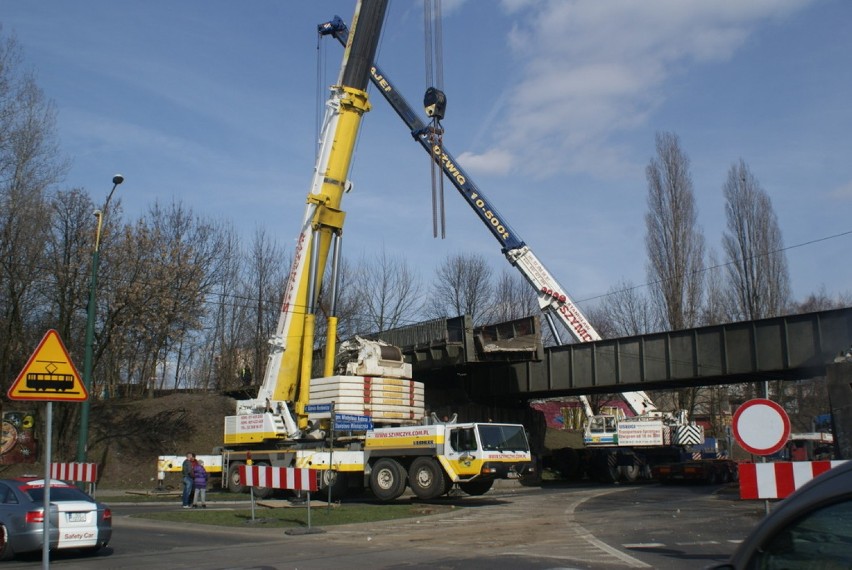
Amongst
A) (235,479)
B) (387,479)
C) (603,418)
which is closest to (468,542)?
(387,479)

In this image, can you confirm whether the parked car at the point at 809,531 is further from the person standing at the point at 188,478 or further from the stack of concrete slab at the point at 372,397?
the stack of concrete slab at the point at 372,397

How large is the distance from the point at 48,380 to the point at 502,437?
50.2 ft

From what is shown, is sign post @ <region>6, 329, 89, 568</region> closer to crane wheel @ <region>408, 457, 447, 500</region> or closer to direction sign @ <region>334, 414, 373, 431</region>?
crane wheel @ <region>408, 457, 447, 500</region>

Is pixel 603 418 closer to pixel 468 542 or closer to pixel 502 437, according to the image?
pixel 502 437

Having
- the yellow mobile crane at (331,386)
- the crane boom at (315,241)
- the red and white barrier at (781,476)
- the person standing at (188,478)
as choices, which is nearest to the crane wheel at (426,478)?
the yellow mobile crane at (331,386)

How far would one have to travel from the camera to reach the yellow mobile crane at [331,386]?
2403cm

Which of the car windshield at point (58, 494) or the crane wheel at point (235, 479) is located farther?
the crane wheel at point (235, 479)

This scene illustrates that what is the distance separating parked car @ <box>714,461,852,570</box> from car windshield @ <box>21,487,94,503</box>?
12.0 m

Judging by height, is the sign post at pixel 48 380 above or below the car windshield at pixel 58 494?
above

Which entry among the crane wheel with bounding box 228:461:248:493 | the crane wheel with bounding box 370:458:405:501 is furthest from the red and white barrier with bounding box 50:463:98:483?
the crane wheel with bounding box 370:458:405:501

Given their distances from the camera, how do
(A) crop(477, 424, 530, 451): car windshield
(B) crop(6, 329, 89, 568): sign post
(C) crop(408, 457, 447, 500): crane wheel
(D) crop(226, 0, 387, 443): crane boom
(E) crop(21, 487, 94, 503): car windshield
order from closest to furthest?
(B) crop(6, 329, 89, 568): sign post
(E) crop(21, 487, 94, 503): car windshield
(A) crop(477, 424, 530, 451): car windshield
(C) crop(408, 457, 447, 500): crane wheel
(D) crop(226, 0, 387, 443): crane boom

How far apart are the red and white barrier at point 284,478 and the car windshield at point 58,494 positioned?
467 cm

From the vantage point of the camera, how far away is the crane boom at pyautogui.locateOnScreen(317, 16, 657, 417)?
122 feet

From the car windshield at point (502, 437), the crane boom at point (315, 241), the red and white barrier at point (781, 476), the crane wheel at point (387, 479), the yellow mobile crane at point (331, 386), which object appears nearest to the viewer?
the red and white barrier at point (781, 476)
